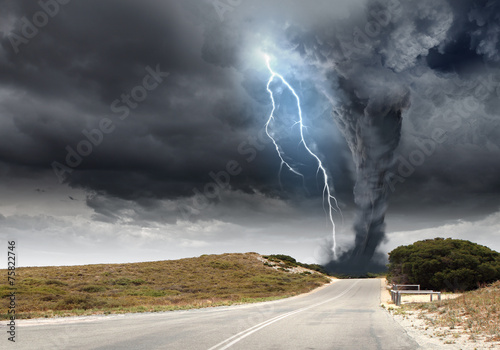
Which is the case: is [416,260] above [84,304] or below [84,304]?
above

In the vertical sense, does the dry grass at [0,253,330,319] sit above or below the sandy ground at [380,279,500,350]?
below

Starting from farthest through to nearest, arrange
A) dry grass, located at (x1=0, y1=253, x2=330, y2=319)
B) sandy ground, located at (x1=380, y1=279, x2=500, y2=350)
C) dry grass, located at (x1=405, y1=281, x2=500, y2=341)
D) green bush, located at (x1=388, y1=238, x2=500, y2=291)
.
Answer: green bush, located at (x1=388, y1=238, x2=500, y2=291)
dry grass, located at (x1=0, y1=253, x2=330, y2=319)
dry grass, located at (x1=405, y1=281, x2=500, y2=341)
sandy ground, located at (x1=380, y1=279, x2=500, y2=350)

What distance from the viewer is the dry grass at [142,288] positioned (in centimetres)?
2942

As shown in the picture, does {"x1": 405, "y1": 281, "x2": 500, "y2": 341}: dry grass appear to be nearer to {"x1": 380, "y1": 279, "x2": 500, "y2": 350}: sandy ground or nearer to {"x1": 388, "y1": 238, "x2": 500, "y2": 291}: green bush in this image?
{"x1": 380, "y1": 279, "x2": 500, "y2": 350}: sandy ground

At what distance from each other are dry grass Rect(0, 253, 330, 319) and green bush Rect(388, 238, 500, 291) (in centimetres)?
1469

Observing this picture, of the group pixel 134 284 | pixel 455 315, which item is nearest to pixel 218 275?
pixel 134 284

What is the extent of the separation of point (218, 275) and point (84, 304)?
43132mm

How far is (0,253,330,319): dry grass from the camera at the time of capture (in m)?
29.4

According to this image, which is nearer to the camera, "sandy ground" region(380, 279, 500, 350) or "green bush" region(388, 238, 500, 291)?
"sandy ground" region(380, 279, 500, 350)

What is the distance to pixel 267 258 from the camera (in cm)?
10469

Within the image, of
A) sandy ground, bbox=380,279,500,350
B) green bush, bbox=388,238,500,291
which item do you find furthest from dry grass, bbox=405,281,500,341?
green bush, bbox=388,238,500,291

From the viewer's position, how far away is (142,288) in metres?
49.3

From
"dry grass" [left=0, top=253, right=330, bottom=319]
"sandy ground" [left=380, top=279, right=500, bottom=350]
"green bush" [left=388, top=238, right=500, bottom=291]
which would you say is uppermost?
"green bush" [left=388, top=238, right=500, bottom=291]

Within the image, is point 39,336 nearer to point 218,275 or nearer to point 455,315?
point 455,315
